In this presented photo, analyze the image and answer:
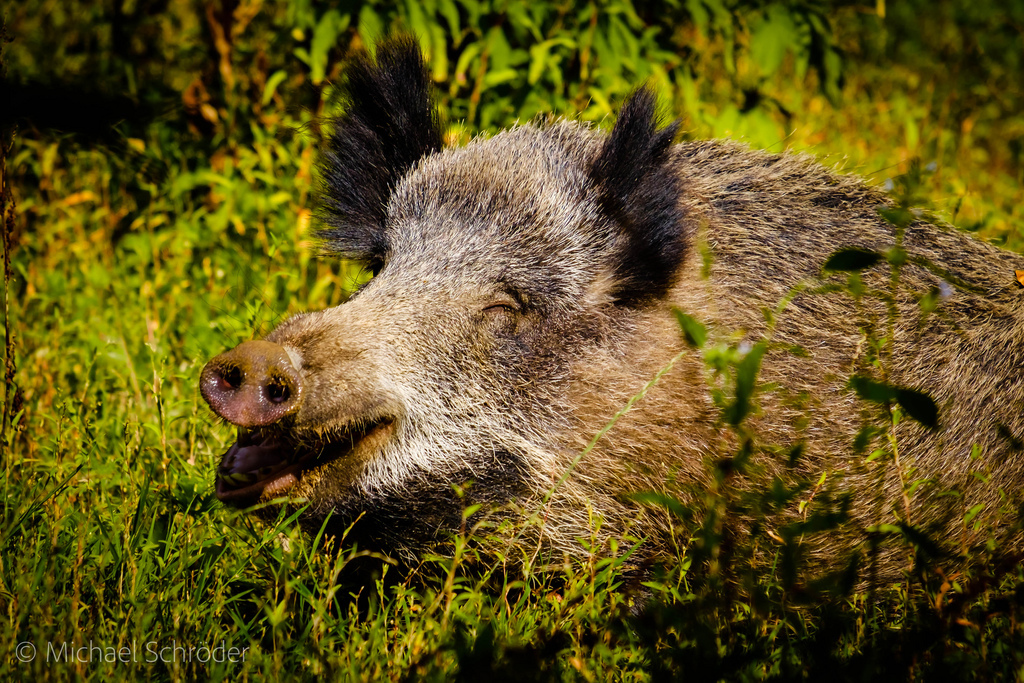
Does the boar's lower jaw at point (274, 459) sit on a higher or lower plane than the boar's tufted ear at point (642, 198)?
Result: lower

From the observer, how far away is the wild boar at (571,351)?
8.93 ft

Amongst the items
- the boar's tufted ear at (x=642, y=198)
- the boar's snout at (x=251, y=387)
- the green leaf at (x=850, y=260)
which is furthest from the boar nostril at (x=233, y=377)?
the green leaf at (x=850, y=260)

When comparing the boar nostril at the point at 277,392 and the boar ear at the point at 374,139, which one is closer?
the boar nostril at the point at 277,392

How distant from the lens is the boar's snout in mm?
2412

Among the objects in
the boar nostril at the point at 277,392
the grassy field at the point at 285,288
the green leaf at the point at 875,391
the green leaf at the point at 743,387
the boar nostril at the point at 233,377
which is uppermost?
the green leaf at the point at 743,387

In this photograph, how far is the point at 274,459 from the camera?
2.79 metres

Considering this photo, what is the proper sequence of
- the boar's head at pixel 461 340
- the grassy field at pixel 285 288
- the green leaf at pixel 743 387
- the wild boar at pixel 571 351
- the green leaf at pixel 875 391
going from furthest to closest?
the wild boar at pixel 571 351 → the boar's head at pixel 461 340 → the grassy field at pixel 285 288 → the green leaf at pixel 875 391 → the green leaf at pixel 743 387

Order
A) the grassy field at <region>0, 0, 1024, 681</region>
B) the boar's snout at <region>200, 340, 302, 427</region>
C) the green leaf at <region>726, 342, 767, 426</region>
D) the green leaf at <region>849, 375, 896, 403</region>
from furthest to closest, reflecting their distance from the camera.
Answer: the boar's snout at <region>200, 340, 302, 427</region>, the grassy field at <region>0, 0, 1024, 681</region>, the green leaf at <region>849, 375, 896, 403</region>, the green leaf at <region>726, 342, 767, 426</region>

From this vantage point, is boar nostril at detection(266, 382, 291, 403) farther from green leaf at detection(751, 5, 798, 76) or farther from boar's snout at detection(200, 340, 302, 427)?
green leaf at detection(751, 5, 798, 76)

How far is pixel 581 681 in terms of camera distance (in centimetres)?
224

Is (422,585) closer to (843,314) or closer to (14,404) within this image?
(14,404)

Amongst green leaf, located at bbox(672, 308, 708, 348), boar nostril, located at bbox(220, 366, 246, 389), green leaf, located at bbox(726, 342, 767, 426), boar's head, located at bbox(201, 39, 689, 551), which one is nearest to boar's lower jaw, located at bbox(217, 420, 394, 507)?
boar's head, located at bbox(201, 39, 689, 551)

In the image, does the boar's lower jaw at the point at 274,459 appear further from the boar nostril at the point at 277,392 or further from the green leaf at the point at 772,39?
the green leaf at the point at 772,39

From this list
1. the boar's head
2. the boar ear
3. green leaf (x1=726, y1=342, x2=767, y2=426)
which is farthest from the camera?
the boar ear
